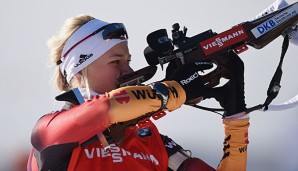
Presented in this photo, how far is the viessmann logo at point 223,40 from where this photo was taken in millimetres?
3242

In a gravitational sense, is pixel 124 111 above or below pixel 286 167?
above

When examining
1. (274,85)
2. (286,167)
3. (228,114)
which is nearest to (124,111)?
(228,114)

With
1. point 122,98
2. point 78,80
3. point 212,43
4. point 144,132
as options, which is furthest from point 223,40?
point 78,80

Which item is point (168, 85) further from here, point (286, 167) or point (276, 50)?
point (286, 167)

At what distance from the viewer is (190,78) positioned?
314cm

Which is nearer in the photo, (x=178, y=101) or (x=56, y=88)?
(x=178, y=101)

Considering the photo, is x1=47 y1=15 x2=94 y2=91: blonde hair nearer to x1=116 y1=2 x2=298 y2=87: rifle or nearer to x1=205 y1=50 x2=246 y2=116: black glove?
x1=116 y1=2 x2=298 y2=87: rifle

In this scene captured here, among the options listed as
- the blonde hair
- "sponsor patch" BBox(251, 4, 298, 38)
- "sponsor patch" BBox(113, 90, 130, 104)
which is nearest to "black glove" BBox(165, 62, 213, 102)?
"sponsor patch" BBox(113, 90, 130, 104)

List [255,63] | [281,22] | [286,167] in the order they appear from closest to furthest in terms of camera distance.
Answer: [281,22] → [255,63] → [286,167]

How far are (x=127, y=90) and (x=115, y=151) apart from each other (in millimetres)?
596

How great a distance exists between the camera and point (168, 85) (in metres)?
3.06

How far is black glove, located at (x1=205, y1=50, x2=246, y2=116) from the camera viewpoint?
3.29 m

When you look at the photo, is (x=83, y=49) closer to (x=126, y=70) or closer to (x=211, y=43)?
(x=126, y=70)

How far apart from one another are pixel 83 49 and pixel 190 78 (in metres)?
0.78
